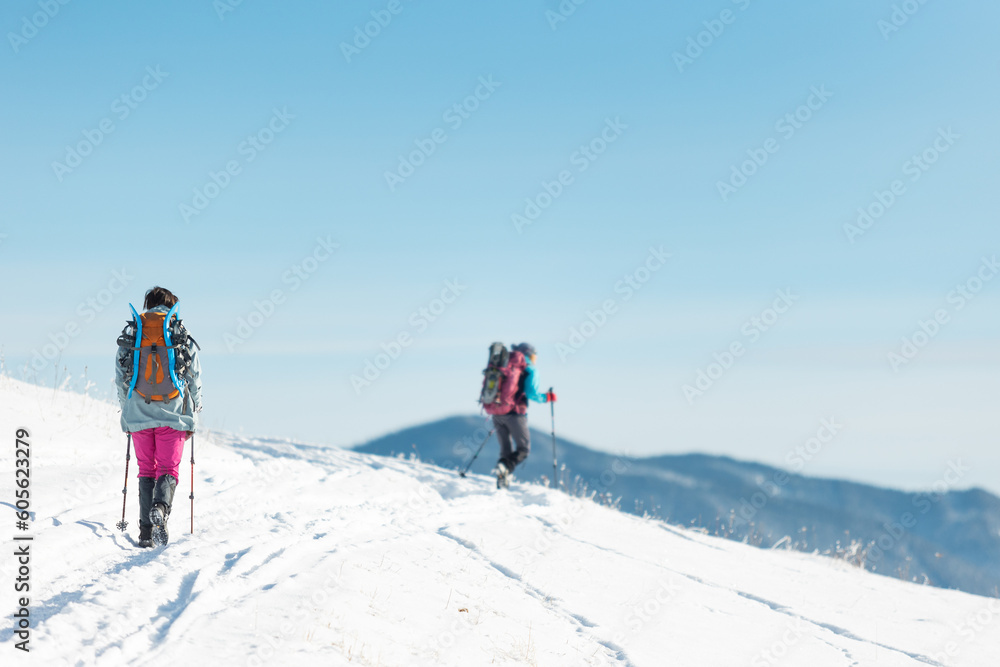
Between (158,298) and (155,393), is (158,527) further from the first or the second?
(158,298)

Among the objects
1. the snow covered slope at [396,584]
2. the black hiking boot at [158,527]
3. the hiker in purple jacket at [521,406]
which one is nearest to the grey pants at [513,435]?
the hiker in purple jacket at [521,406]

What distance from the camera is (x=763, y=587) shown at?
863 cm

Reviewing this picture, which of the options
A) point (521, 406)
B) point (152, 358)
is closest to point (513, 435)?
point (521, 406)

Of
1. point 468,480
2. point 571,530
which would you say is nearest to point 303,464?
point 468,480

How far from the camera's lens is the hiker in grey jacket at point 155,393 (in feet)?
20.7

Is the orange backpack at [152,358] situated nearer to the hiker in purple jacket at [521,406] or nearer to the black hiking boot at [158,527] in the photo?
the black hiking boot at [158,527]

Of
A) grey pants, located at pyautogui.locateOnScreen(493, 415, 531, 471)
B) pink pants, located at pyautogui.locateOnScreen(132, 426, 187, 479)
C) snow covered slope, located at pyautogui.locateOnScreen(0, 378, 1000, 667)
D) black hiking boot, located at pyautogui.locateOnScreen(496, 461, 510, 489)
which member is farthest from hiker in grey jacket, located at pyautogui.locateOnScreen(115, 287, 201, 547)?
grey pants, located at pyautogui.locateOnScreen(493, 415, 531, 471)

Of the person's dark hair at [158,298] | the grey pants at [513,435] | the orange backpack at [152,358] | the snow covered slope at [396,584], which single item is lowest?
the snow covered slope at [396,584]

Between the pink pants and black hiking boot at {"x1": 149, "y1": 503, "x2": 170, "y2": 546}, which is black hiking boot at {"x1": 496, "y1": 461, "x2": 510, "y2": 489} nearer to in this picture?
the pink pants

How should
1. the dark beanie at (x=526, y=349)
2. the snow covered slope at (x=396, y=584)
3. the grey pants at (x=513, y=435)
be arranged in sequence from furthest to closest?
1. the dark beanie at (x=526, y=349)
2. the grey pants at (x=513, y=435)
3. the snow covered slope at (x=396, y=584)

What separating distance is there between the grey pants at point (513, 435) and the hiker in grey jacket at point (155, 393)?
6747mm

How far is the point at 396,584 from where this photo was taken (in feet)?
18.1

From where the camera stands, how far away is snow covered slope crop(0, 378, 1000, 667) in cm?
435

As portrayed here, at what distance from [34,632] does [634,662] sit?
416cm
